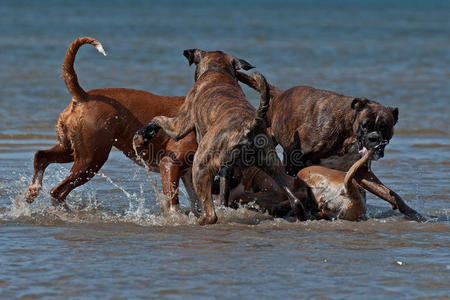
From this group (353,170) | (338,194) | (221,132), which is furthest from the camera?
(338,194)

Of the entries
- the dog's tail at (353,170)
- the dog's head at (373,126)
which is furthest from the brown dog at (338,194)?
the dog's head at (373,126)

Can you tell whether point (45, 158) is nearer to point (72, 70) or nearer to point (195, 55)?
point (72, 70)

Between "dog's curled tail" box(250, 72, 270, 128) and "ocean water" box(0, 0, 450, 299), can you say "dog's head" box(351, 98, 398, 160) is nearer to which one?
"ocean water" box(0, 0, 450, 299)

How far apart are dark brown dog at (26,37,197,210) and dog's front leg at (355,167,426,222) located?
1.52 meters

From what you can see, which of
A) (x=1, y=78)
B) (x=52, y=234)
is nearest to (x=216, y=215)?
(x=52, y=234)

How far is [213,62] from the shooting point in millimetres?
8430

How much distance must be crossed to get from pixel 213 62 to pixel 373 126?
64.5 inches

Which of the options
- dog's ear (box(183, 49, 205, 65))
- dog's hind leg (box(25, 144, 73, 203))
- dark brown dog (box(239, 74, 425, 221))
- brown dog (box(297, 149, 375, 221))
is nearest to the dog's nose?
dog's hind leg (box(25, 144, 73, 203))

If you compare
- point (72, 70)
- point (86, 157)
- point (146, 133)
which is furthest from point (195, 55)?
point (86, 157)

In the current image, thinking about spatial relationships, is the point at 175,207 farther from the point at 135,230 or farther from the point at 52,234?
the point at 52,234

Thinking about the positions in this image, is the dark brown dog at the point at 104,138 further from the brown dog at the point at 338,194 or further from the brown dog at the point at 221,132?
the brown dog at the point at 338,194

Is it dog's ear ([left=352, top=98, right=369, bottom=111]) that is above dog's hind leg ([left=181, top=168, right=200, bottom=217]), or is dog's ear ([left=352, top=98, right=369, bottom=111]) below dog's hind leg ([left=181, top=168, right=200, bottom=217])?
above

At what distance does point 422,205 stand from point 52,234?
3522mm

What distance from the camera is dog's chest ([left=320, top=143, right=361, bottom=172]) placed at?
809 centimetres
